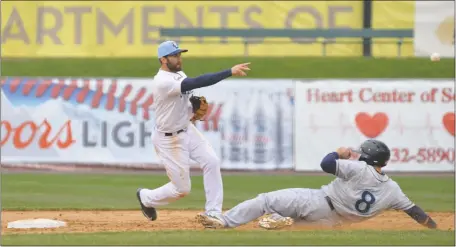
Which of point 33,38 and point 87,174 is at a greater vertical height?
point 33,38

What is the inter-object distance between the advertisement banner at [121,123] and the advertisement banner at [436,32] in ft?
16.4

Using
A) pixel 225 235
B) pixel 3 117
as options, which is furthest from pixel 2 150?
pixel 225 235

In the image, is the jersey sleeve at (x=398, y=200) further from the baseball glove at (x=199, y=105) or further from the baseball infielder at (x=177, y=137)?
the baseball glove at (x=199, y=105)

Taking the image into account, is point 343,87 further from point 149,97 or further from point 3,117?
point 3,117

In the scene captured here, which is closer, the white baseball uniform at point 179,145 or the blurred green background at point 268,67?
the white baseball uniform at point 179,145

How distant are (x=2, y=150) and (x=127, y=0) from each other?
22.7ft

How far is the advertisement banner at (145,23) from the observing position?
26.2 metres

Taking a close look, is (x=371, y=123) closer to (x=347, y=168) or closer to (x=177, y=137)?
(x=177, y=137)

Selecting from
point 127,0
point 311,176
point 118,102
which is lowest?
point 311,176

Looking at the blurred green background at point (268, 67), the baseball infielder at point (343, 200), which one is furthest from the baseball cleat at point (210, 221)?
the blurred green background at point (268, 67)

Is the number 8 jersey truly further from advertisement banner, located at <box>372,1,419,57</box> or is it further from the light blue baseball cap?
advertisement banner, located at <box>372,1,419,57</box>

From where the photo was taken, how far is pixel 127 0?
87.1 feet

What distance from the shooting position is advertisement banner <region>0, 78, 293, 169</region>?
2059 centimetres

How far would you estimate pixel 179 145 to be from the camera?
12.2 metres
